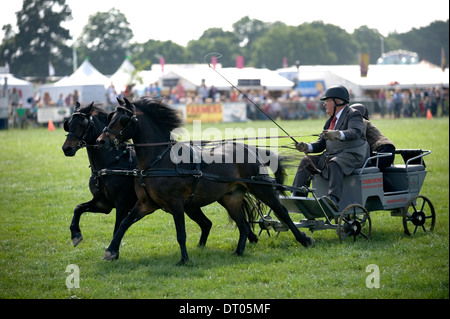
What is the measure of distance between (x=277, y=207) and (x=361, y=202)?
3.86ft

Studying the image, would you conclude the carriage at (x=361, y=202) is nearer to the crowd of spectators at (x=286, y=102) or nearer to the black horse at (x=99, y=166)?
the black horse at (x=99, y=166)

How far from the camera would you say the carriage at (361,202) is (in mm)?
8484

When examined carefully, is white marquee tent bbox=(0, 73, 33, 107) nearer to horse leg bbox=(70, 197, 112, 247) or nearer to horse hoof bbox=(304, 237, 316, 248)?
horse leg bbox=(70, 197, 112, 247)

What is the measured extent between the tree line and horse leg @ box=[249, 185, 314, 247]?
42.5 metres

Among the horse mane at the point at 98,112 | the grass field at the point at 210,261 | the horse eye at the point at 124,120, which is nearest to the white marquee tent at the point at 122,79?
the grass field at the point at 210,261

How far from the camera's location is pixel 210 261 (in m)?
7.66

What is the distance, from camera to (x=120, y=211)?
8211 millimetres

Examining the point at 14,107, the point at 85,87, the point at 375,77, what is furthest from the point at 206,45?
the point at 14,107
